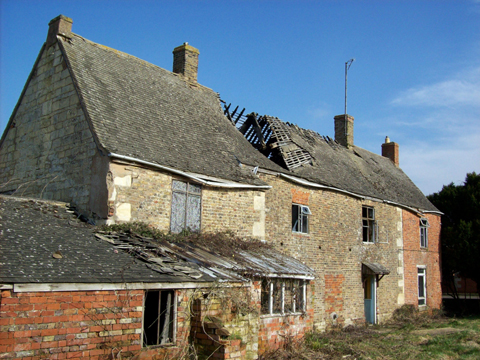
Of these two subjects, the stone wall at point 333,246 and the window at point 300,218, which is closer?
the stone wall at point 333,246

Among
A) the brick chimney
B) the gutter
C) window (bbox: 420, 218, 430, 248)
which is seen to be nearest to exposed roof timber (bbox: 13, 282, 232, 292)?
the gutter

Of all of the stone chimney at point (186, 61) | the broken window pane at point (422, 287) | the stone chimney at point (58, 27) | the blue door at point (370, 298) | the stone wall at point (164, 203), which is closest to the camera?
the stone wall at point (164, 203)

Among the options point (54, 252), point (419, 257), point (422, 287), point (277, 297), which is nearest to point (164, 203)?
point (277, 297)

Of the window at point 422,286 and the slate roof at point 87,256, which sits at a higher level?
the slate roof at point 87,256

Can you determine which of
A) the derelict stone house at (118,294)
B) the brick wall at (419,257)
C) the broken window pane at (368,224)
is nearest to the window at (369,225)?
the broken window pane at (368,224)

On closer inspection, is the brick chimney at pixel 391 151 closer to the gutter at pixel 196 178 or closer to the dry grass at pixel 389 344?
the dry grass at pixel 389 344

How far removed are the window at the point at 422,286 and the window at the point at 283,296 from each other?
1275 centimetres

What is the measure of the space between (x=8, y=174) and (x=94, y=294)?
9.43m

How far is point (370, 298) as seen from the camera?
2072 cm

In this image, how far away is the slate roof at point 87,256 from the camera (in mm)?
8141

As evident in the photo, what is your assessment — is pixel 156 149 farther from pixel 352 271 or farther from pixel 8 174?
pixel 352 271

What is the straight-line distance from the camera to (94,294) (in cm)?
827

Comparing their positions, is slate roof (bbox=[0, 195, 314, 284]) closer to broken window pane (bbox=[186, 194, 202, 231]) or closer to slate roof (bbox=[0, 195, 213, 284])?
slate roof (bbox=[0, 195, 213, 284])

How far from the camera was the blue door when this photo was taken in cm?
2039
